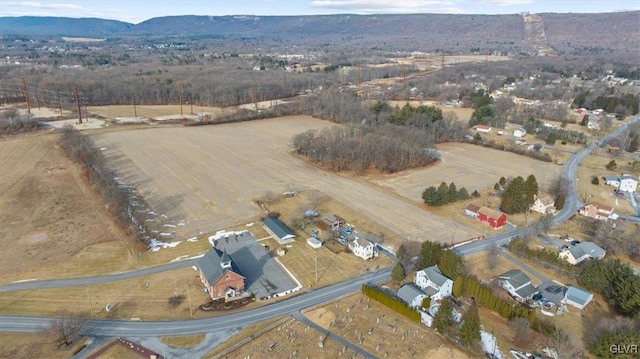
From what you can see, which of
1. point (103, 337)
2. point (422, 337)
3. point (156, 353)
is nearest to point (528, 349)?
point (422, 337)

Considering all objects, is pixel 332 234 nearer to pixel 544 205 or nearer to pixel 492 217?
pixel 492 217

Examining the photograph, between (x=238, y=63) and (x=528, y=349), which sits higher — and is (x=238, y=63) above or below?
above

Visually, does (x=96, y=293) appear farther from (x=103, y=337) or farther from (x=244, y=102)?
(x=244, y=102)

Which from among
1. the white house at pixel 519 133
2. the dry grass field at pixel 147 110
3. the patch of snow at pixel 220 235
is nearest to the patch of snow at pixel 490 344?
the patch of snow at pixel 220 235

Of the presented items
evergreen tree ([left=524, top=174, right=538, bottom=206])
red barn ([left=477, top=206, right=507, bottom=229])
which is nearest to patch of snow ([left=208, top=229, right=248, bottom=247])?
red barn ([left=477, top=206, right=507, bottom=229])

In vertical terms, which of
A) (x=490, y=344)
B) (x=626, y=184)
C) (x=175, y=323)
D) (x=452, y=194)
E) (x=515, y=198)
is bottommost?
(x=175, y=323)

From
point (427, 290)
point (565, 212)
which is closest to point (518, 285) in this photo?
point (427, 290)
